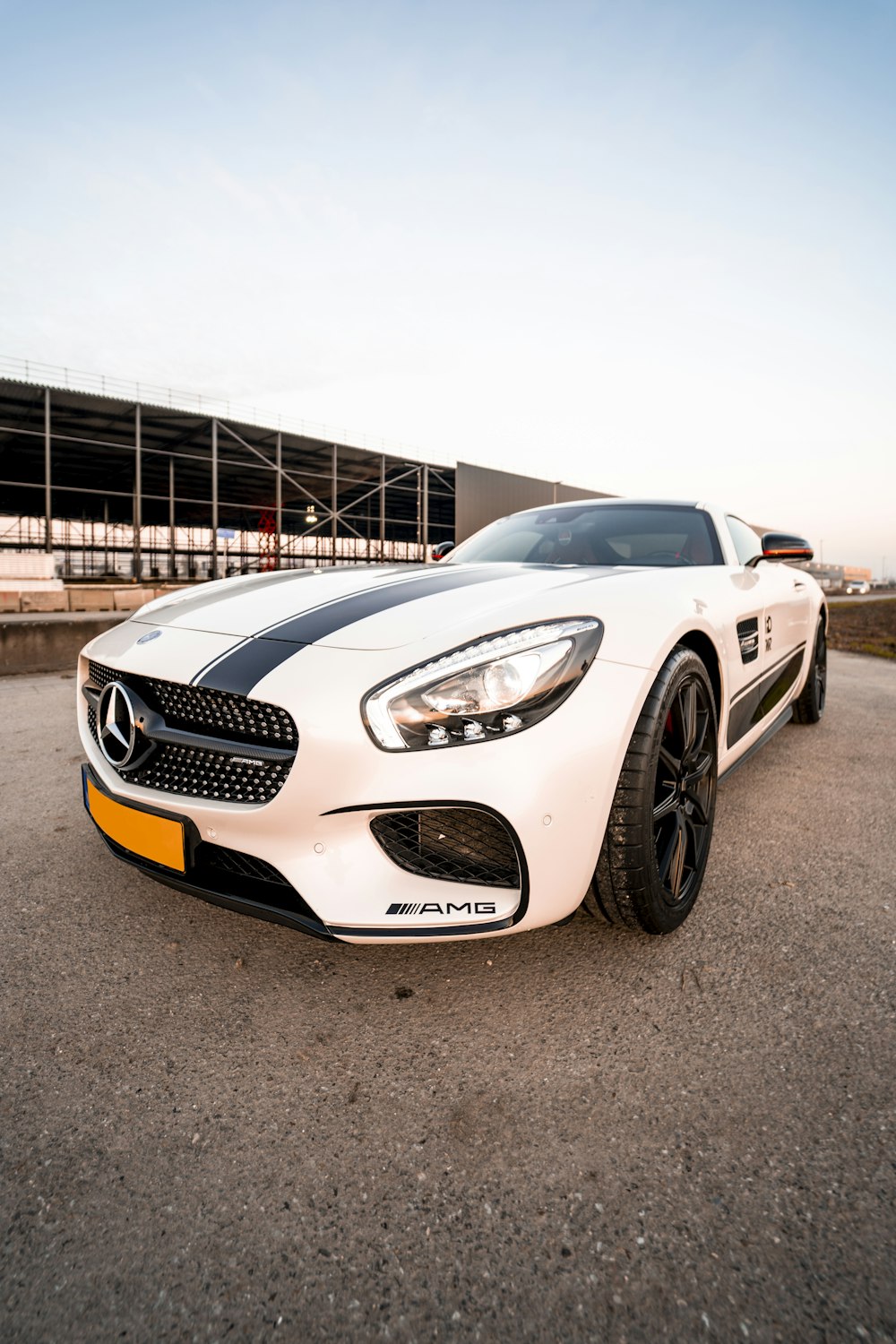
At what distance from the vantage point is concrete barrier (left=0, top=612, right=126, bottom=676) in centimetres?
588

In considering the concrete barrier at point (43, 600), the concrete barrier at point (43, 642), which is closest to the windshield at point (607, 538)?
the concrete barrier at point (43, 642)

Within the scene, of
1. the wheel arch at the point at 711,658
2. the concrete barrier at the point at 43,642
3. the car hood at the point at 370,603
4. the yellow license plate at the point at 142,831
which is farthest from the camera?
the concrete barrier at the point at 43,642

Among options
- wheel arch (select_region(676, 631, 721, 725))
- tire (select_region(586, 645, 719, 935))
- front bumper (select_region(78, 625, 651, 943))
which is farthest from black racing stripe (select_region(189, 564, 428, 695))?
wheel arch (select_region(676, 631, 721, 725))

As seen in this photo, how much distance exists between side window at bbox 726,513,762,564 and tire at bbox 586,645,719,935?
1.32 meters

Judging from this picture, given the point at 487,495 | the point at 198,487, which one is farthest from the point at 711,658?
the point at 198,487

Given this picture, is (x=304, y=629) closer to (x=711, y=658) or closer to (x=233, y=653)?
(x=233, y=653)

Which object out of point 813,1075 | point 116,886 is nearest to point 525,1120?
point 813,1075

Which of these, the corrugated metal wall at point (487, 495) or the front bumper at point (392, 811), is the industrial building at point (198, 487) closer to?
the corrugated metal wall at point (487, 495)

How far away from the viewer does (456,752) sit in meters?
1.30

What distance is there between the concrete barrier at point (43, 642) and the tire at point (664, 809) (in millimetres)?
5998

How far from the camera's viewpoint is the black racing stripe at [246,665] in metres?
1.45

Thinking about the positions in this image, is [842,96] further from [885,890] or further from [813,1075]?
[813,1075]

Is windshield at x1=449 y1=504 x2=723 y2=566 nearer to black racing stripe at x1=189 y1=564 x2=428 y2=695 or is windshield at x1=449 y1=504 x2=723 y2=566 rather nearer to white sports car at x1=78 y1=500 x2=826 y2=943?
white sports car at x1=78 y1=500 x2=826 y2=943

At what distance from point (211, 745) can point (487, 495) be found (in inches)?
1203
